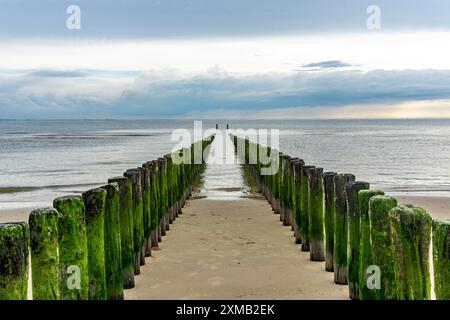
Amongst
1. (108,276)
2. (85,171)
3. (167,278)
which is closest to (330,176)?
(167,278)

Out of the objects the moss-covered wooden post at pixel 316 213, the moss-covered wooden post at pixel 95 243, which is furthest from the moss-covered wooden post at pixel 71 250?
the moss-covered wooden post at pixel 316 213

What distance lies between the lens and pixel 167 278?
738 cm

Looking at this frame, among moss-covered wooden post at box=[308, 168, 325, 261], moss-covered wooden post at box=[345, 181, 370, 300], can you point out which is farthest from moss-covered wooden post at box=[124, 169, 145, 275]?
moss-covered wooden post at box=[345, 181, 370, 300]

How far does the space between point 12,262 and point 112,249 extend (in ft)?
6.65

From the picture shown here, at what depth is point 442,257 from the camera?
394 centimetres

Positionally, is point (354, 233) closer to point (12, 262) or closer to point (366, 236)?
point (366, 236)

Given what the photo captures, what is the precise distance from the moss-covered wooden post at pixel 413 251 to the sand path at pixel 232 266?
2225mm

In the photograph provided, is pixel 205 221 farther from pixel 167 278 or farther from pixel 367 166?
pixel 367 166

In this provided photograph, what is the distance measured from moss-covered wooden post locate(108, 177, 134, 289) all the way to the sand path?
7.9 inches

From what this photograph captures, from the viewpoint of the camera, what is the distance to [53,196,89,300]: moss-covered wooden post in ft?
15.5

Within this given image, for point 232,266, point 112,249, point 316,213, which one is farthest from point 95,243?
point 316,213

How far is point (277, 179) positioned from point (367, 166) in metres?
19.1

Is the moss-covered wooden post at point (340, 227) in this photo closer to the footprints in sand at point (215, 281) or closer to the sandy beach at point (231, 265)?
the sandy beach at point (231, 265)

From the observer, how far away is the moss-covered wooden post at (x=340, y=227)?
6652 mm
